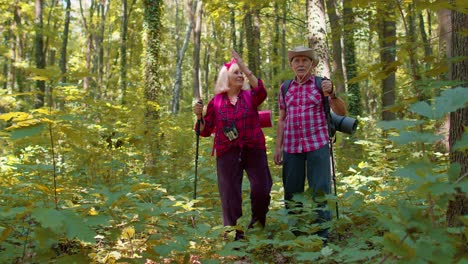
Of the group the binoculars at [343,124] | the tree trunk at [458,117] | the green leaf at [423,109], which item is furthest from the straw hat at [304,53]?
the green leaf at [423,109]

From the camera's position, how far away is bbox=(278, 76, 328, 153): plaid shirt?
413 centimetres

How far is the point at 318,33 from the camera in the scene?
23.2 feet

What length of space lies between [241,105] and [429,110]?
2.94m

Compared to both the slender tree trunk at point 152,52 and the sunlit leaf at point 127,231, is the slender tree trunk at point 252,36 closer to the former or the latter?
the slender tree trunk at point 152,52

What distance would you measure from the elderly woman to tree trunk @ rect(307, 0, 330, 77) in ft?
10.1

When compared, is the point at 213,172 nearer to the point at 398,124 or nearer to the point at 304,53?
the point at 304,53

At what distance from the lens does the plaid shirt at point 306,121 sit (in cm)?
413

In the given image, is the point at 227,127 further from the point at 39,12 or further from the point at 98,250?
the point at 39,12

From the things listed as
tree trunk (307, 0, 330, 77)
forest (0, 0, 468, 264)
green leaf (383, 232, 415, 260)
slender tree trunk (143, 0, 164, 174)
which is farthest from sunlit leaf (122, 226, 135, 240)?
slender tree trunk (143, 0, 164, 174)

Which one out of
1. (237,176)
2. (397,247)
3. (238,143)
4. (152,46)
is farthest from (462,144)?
(152,46)

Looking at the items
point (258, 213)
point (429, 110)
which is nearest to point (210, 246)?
point (258, 213)

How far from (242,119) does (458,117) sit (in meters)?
2.08

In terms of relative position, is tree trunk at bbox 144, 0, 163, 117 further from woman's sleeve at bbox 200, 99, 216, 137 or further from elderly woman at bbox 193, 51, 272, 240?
elderly woman at bbox 193, 51, 272, 240

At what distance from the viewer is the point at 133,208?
3.36 metres
